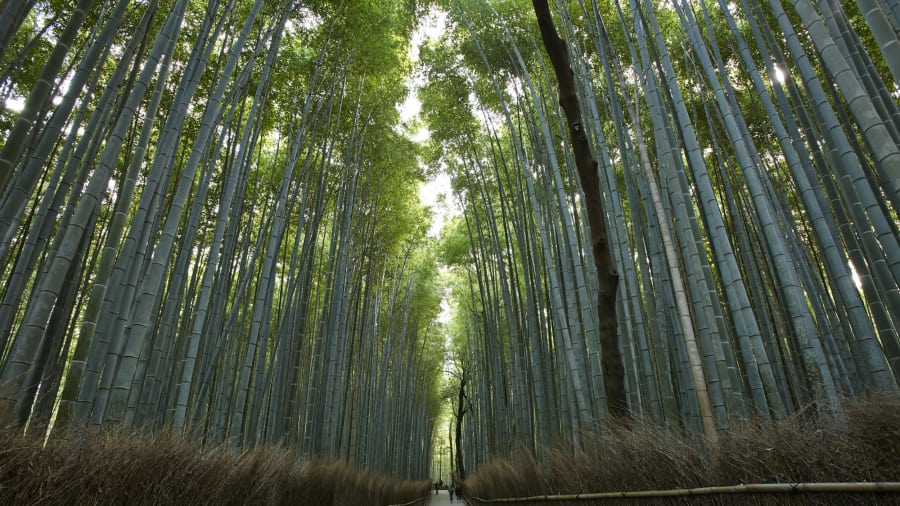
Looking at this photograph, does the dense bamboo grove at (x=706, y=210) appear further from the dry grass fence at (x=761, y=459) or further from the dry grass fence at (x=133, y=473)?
the dry grass fence at (x=133, y=473)

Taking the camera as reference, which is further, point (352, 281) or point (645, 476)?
point (352, 281)

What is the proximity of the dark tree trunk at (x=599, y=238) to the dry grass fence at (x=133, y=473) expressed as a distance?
6.52 ft

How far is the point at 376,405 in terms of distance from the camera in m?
9.41

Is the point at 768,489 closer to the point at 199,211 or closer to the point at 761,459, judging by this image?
the point at 761,459

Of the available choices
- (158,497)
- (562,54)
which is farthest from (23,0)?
(562,54)

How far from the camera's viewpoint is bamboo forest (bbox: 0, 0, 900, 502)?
6.68 feet

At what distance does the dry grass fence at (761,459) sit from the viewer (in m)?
1.15

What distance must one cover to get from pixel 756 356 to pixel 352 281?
218 inches

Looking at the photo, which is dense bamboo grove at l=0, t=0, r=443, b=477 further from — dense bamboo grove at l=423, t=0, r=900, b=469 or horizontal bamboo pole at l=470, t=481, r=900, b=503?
horizontal bamboo pole at l=470, t=481, r=900, b=503

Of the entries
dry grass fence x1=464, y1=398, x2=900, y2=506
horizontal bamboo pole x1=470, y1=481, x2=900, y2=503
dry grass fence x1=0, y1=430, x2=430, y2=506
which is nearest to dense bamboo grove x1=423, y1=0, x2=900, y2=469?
dry grass fence x1=464, y1=398, x2=900, y2=506

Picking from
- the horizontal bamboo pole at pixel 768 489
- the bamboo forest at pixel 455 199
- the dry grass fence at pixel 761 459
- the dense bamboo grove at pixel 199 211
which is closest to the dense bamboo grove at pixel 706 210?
the bamboo forest at pixel 455 199

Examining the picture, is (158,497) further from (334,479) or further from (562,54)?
(562,54)

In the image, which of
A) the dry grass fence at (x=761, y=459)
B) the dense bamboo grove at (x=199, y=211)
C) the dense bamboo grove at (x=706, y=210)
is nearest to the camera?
the dry grass fence at (x=761, y=459)

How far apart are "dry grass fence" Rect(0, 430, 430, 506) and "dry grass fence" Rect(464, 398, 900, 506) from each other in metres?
1.75
